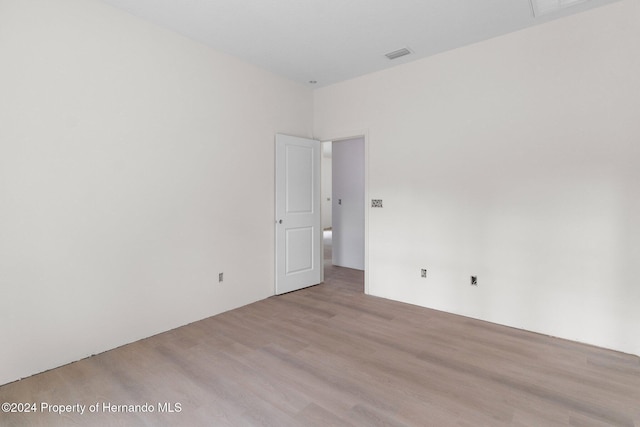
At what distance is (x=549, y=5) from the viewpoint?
2557 millimetres

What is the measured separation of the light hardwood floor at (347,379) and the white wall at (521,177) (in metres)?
0.43

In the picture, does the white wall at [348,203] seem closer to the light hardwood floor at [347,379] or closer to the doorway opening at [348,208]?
the doorway opening at [348,208]

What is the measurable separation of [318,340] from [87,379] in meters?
1.77

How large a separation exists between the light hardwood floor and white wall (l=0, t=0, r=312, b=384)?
0.33 m

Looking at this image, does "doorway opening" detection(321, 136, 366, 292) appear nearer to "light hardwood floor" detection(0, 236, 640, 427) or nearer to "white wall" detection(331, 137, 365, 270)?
"white wall" detection(331, 137, 365, 270)

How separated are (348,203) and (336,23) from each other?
3.24m

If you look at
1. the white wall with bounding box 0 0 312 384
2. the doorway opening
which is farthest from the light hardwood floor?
the doorway opening

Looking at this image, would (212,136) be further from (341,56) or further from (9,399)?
(9,399)

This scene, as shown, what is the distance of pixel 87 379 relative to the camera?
221 centimetres

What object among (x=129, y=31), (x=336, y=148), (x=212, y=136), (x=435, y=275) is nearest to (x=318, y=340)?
(x=435, y=275)

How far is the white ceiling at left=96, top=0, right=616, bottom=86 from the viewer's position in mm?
2543

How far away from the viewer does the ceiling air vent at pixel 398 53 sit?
3.35 meters

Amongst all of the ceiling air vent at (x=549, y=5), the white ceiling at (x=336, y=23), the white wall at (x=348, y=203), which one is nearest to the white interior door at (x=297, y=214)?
the white wall at (x=348, y=203)

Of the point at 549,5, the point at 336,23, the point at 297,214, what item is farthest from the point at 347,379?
the point at 549,5
